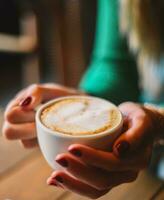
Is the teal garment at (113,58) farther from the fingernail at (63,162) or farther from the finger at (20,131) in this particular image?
the fingernail at (63,162)

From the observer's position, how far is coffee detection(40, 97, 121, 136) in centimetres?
36

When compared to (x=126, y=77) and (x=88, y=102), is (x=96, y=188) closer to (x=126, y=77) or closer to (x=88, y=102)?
(x=88, y=102)

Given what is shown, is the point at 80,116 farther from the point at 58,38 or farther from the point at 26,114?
the point at 58,38

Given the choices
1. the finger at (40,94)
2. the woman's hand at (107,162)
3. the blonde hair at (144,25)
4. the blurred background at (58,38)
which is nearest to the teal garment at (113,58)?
the blonde hair at (144,25)

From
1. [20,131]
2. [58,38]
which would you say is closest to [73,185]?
[20,131]

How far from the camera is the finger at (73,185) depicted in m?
0.37

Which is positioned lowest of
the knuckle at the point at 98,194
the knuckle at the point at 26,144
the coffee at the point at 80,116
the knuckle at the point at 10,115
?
the knuckle at the point at 98,194


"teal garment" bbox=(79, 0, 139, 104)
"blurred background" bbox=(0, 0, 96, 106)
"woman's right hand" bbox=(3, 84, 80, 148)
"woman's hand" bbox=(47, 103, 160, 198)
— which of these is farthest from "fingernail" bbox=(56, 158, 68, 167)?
"blurred background" bbox=(0, 0, 96, 106)

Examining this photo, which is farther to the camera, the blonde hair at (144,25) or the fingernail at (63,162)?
the blonde hair at (144,25)

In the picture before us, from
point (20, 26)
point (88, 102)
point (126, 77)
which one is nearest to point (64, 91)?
point (88, 102)

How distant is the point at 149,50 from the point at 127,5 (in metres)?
0.09

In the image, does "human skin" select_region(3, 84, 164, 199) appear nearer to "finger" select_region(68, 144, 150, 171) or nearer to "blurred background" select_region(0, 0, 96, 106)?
"finger" select_region(68, 144, 150, 171)

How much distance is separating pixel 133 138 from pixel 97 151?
4 centimetres

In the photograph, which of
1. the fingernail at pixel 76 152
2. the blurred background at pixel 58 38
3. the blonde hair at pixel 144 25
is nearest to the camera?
the fingernail at pixel 76 152
